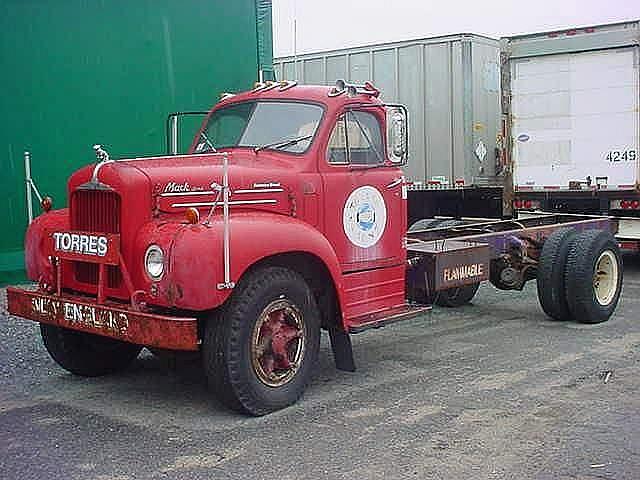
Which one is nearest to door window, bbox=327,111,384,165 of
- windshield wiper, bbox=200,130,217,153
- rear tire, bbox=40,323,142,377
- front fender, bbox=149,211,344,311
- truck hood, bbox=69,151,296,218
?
truck hood, bbox=69,151,296,218

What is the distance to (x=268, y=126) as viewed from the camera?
6996 millimetres

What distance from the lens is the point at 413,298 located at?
25.4 ft

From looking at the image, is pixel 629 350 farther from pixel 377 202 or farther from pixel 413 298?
pixel 377 202

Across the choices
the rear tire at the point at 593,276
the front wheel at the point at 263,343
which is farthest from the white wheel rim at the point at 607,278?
the front wheel at the point at 263,343

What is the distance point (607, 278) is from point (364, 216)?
12.1 feet

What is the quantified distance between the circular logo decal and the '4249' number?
22.1 ft

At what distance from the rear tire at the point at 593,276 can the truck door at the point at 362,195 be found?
7.71ft

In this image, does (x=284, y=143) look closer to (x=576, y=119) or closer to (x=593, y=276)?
(x=593, y=276)

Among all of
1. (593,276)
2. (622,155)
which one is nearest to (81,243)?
Result: (593,276)

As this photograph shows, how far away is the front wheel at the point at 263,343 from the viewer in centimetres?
566

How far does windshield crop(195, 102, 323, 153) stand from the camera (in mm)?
6824

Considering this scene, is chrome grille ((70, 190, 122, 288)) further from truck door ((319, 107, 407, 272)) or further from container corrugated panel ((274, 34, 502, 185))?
container corrugated panel ((274, 34, 502, 185))

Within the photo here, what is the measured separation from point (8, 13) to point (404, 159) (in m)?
6.18

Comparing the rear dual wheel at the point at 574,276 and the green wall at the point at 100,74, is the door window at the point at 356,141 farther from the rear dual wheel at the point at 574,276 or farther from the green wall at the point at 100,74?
the green wall at the point at 100,74
